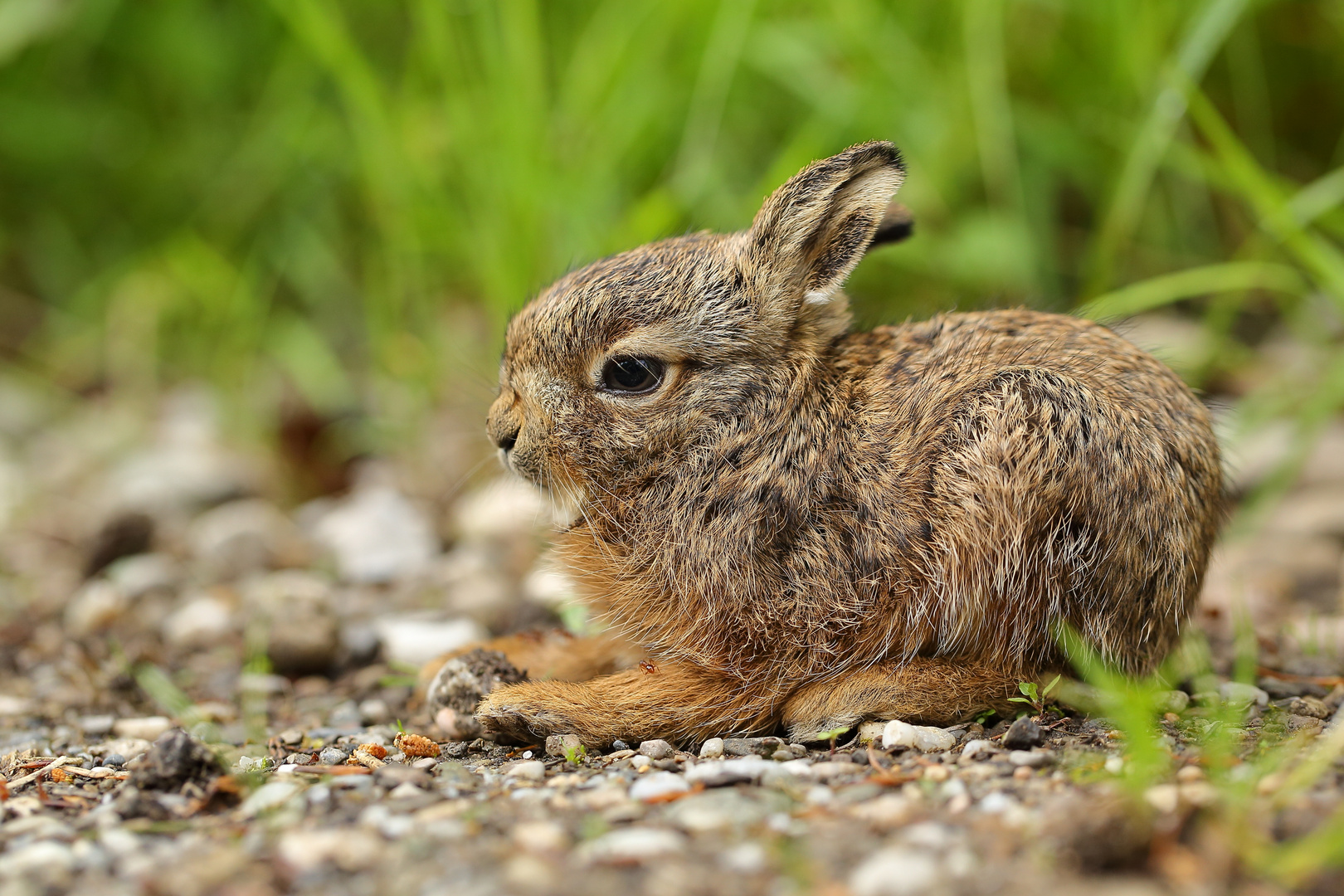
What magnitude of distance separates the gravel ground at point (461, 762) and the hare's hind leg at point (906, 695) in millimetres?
71

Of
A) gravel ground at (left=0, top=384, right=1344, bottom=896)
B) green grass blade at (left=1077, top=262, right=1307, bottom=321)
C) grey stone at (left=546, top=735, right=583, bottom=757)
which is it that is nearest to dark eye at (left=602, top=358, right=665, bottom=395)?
gravel ground at (left=0, top=384, right=1344, bottom=896)

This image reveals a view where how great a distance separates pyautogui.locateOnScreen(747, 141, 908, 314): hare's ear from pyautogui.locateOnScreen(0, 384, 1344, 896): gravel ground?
4.00 ft

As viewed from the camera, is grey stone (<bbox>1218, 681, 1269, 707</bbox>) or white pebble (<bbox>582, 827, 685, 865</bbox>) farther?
grey stone (<bbox>1218, 681, 1269, 707</bbox>)

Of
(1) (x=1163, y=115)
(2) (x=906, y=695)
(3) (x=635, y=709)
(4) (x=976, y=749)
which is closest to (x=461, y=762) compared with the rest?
(3) (x=635, y=709)

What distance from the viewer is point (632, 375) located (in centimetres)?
358

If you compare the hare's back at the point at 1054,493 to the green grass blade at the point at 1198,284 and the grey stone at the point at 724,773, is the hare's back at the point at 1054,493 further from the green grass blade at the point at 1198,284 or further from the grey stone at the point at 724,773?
the green grass blade at the point at 1198,284

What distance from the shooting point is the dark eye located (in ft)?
11.7

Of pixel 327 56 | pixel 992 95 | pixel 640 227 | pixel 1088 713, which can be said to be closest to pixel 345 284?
pixel 327 56

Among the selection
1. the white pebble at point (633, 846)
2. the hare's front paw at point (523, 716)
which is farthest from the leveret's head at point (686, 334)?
the white pebble at point (633, 846)

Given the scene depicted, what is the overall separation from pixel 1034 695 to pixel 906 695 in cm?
35

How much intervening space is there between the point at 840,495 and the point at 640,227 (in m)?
2.45

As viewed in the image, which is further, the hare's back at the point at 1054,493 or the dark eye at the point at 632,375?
the dark eye at the point at 632,375

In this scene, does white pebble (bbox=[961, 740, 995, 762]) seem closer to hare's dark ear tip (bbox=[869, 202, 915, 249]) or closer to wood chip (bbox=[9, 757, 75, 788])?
hare's dark ear tip (bbox=[869, 202, 915, 249])

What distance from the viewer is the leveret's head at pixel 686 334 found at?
352 centimetres
